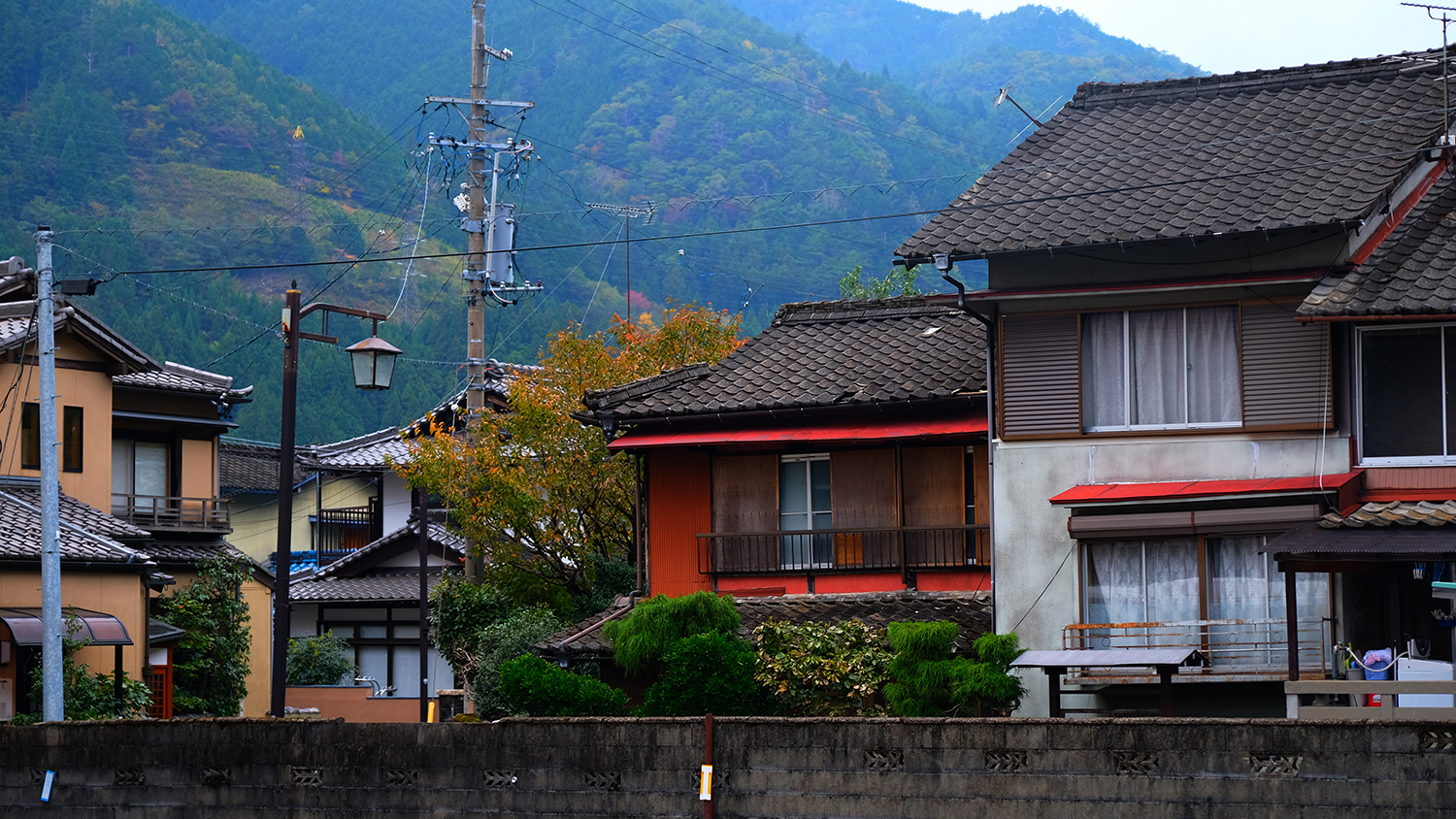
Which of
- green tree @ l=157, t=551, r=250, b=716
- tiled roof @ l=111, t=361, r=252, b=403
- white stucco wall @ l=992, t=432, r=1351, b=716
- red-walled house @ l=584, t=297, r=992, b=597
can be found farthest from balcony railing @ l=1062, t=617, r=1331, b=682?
tiled roof @ l=111, t=361, r=252, b=403

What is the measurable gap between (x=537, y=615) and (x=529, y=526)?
176 centimetres

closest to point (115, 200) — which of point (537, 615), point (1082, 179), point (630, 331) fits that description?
point (630, 331)

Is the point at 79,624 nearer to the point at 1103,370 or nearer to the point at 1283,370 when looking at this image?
the point at 1103,370

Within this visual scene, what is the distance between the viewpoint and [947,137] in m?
114

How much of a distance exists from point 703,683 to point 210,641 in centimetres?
1634

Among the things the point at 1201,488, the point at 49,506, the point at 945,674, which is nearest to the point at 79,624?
the point at 49,506

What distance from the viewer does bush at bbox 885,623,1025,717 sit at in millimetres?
18516

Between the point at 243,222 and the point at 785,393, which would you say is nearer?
the point at 785,393

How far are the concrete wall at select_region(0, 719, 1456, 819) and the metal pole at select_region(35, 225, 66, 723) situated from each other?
9.14ft

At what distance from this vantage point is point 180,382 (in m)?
34.5

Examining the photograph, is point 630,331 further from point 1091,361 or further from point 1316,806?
point 1316,806

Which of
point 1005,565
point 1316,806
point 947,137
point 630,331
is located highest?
point 947,137

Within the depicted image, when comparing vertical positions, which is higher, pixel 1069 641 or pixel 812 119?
pixel 812 119

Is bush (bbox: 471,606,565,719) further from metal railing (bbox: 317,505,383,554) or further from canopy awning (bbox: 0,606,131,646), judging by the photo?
metal railing (bbox: 317,505,383,554)
